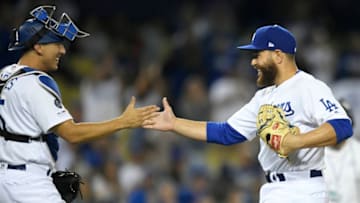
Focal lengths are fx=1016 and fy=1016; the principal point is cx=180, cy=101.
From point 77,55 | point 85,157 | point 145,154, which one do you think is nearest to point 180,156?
point 145,154

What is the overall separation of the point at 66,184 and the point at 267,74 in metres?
1.56

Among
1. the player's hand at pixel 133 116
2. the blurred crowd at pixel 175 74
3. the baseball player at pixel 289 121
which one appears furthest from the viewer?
the blurred crowd at pixel 175 74

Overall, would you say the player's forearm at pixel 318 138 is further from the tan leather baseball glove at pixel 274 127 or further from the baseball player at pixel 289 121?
the tan leather baseball glove at pixel 274 127

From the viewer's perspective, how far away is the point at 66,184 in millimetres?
6820

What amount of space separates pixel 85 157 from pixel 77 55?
2563 millimetres

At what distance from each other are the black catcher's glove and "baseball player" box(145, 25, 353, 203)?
129cm

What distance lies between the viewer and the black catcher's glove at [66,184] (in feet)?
22.3

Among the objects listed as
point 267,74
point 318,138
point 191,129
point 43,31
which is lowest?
point 191,129

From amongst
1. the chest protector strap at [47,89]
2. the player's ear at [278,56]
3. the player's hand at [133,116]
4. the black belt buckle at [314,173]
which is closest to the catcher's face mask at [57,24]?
the chest protector strap at [47,89]

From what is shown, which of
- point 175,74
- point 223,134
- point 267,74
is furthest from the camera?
point 175,74

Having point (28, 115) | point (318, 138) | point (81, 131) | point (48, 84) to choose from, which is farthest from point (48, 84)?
point (318, 138)

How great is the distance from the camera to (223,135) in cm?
734

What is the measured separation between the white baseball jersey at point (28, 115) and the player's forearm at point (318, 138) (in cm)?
151

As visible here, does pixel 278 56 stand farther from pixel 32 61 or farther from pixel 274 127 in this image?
pixel 32 61
